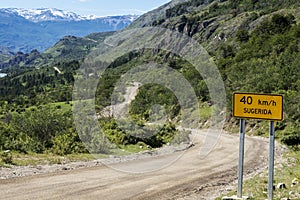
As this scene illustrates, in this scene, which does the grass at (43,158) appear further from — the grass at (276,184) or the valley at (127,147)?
the grass at (276,184)

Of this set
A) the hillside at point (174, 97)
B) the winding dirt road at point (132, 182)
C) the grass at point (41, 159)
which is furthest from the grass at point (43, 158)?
the winding dirt road at point (132, 182)

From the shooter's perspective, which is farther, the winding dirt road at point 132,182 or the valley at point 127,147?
the valley at point 127,147

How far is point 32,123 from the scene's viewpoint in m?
25.9

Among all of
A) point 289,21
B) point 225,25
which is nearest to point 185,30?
point 225,25

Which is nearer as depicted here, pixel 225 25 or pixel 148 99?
pixel 148 99

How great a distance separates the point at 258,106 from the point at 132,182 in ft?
21.9

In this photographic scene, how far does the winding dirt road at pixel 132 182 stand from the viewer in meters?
13.3

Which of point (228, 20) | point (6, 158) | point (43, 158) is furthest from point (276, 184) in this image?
point (228, 20)

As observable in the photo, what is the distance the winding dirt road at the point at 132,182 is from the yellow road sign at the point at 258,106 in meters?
3.91

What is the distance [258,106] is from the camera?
35.8 feet

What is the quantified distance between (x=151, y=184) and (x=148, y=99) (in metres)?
27.7

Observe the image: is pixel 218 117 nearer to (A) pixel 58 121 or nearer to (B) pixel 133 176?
(A) pixel 58 121

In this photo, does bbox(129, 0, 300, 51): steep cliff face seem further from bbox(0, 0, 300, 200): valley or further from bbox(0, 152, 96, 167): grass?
bbox(0, 152, 96, 167): grass

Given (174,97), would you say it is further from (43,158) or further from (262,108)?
(262,108)
